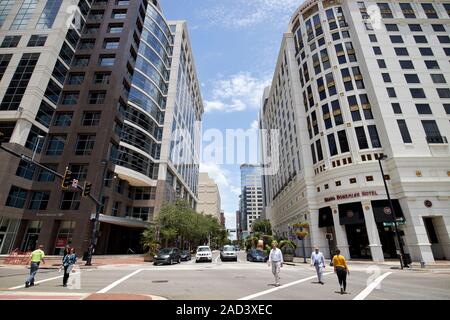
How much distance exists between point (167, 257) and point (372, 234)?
23.3 m

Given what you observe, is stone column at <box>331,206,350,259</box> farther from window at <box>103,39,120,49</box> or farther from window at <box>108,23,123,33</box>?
window at <box>108,23,123,33</box>

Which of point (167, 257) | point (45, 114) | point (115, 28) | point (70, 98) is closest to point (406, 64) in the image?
point (167, 257)

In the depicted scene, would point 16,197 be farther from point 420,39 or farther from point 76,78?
point 420,39

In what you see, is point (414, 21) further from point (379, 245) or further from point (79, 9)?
point (79, 9)

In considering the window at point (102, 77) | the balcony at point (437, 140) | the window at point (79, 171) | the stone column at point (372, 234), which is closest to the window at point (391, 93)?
the balcony at point (437, 140)

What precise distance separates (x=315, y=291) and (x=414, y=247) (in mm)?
23438

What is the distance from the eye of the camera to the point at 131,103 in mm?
43344

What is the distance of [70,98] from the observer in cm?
3891

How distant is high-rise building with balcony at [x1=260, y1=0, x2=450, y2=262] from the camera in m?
27.2

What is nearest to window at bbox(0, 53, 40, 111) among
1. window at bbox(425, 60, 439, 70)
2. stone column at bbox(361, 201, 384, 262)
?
stone column at bbox(361, 201, 384, 262)

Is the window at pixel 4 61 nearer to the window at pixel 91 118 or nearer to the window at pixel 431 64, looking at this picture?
the window at pixel 91 118

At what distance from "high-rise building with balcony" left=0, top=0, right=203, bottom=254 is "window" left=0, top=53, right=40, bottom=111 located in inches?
7.7

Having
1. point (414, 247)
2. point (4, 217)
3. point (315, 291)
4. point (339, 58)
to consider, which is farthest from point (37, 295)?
point (339, 58)

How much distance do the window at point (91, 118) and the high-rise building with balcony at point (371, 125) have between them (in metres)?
33.2
